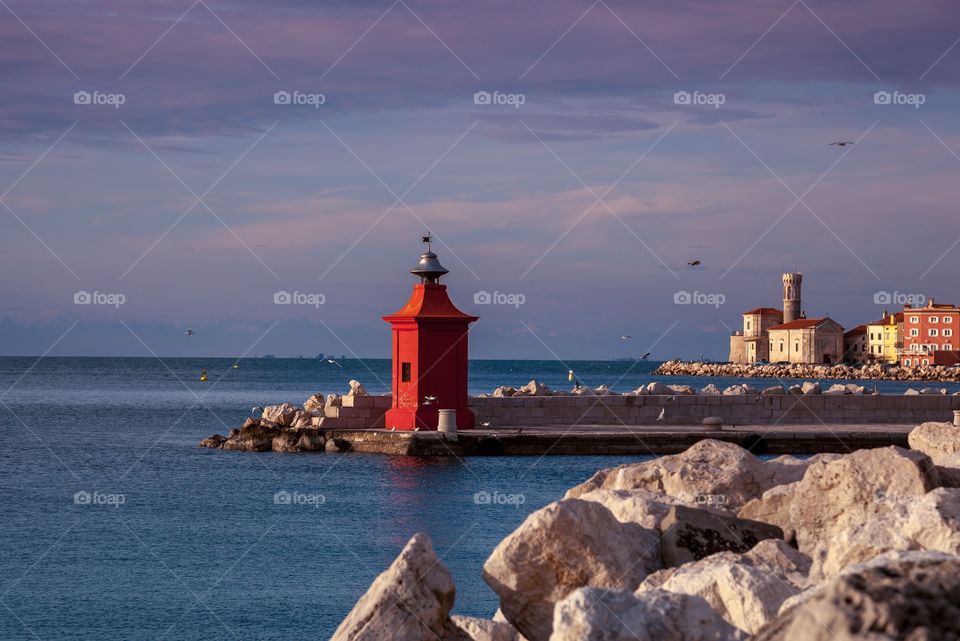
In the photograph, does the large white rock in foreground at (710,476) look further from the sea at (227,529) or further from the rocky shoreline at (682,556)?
the sea at (227,529)

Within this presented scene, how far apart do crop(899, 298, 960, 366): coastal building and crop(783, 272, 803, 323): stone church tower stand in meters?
12.0

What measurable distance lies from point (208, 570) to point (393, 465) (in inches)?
362

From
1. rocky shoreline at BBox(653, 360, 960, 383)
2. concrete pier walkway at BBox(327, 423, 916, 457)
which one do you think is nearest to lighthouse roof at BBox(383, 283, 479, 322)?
concrete pier walkway at BBox(327, 423, 916, 457)

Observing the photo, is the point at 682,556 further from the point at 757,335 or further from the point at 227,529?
the point at 757,335

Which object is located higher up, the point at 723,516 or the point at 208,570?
the point at 723,516

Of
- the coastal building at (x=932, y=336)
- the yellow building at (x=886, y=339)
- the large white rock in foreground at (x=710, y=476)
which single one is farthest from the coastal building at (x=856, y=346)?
the large white rock in foreground at (x=710, y=476)

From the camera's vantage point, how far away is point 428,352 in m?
24.2

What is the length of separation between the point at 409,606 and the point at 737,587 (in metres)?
1.54

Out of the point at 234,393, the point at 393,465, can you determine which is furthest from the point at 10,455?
the point at 234,393

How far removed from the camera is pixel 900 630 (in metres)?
3.05

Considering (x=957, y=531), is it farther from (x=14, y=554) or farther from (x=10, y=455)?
(x=10, y=455)

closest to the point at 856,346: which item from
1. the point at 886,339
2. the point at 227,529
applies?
the point at 886,339

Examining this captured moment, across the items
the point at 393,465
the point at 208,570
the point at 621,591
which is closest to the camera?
the point at 621,591

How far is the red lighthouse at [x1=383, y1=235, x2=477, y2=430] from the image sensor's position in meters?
24.2
